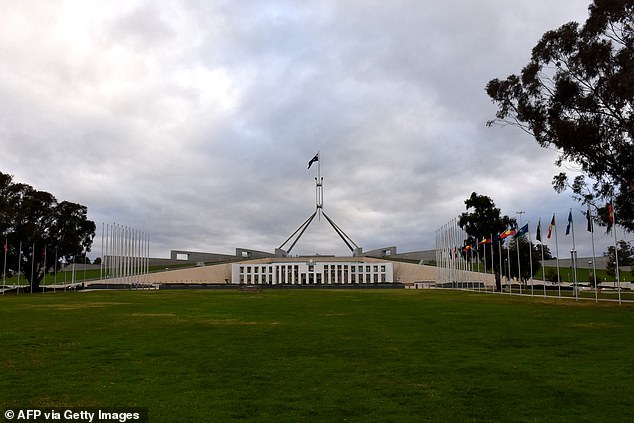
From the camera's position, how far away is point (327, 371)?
33.0ft

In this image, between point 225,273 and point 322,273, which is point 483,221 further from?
point 225,273

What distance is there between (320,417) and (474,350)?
6.52m

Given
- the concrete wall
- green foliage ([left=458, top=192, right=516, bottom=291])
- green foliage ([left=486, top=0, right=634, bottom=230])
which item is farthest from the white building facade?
green foliage ([left=486, top=0, right=634, bottom=230])

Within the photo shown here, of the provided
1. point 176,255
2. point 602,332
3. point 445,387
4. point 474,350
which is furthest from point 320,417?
point 176,255

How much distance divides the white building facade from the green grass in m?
83.4

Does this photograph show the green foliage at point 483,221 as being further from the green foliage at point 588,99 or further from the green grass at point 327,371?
the green grass at point 327,371

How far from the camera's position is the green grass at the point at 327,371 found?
7.50 meters

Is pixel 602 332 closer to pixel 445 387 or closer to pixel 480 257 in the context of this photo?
pixel 445 387

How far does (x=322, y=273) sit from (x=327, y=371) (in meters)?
91.7

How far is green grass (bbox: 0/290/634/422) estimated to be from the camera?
750 centimetres

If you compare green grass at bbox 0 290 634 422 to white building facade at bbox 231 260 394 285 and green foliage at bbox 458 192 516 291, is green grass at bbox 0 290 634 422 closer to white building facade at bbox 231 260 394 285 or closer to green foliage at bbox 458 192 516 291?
green foliage at bbox 458 192 516 291

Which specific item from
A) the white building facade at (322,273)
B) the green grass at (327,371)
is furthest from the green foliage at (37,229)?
the green grass at (327,371)

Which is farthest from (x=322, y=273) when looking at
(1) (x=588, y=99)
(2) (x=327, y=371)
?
(2) (x=327, y=371)

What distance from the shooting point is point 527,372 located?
1000 centimetres
